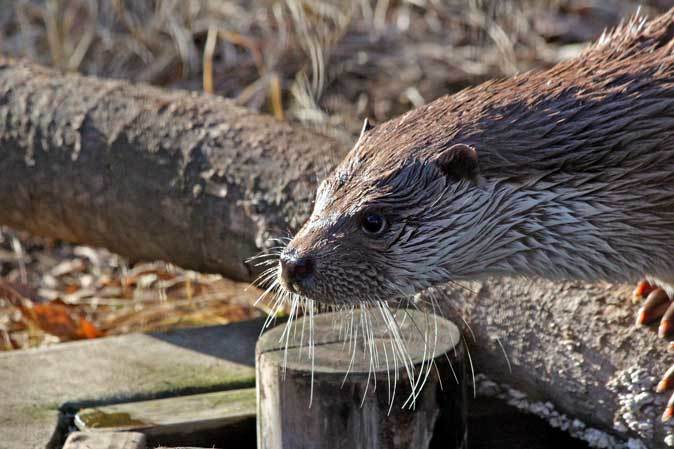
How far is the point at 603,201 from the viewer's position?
7.30 ft

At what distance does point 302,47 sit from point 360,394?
323 centimetres

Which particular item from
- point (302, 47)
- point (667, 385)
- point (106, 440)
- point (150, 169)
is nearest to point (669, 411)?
point (667, 385)

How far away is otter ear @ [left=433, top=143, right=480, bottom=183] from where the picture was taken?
84.0 inches

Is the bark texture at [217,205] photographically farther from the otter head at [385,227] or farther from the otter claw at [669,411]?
the otter head at [385,227]

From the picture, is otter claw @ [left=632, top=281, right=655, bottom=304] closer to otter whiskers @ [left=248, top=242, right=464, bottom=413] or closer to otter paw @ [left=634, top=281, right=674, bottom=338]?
otter paw @ [left=634, top=281, right=674, bottom=338]

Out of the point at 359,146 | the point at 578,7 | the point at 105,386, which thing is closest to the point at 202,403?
the point at 105,386

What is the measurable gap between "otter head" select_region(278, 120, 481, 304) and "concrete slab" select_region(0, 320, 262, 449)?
2.18ft

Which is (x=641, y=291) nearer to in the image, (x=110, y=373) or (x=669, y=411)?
(x=669, y=411)

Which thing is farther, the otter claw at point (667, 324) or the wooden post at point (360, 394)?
the otter claw at point (667, 324)

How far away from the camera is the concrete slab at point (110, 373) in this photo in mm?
2557

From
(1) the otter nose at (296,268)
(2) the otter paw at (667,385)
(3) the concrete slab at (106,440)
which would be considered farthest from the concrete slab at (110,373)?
(2) the otter paw at (667,385)

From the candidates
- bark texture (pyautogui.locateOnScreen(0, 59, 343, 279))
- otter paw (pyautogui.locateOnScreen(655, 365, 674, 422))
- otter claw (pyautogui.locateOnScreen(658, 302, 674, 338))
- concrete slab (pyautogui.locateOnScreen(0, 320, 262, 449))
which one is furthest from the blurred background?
otter paw (pyautogui.locateOnScreen(655, 365, 674, 422))

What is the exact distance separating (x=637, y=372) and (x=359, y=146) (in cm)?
81

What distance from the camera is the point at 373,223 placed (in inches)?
86.0
